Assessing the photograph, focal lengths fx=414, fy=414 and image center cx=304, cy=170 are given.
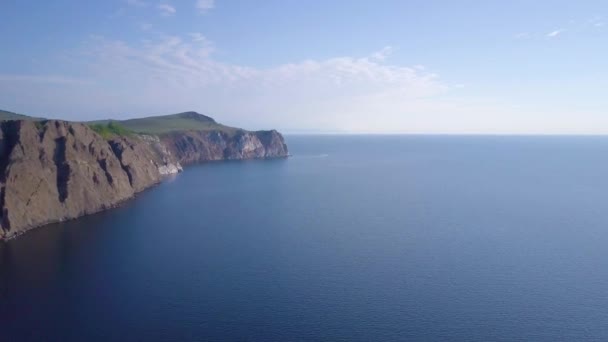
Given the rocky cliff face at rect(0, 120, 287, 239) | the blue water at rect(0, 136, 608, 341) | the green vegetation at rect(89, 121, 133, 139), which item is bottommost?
the blue water at rect(0, 136, 608, 341)

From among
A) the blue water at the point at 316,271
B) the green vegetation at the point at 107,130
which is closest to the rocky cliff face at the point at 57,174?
the blue water at the point at 316,271

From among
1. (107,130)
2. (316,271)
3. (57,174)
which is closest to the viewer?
(316,271)

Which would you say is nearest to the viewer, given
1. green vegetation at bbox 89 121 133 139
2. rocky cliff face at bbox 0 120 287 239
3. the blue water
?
the blue water

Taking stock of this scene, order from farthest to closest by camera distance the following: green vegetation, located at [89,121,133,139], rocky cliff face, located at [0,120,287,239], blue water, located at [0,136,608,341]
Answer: green vegetation, located at [89,121,133,139] < rocky cliff face, located at [0,120,287,239] < blue water, located at [0,136,608,341]

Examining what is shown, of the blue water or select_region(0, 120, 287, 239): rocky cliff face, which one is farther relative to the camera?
select_region(0, 120, 287, 239): rocky cliff face

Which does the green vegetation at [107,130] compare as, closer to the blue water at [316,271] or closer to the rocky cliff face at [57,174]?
the rocky cliff face at [57,174]

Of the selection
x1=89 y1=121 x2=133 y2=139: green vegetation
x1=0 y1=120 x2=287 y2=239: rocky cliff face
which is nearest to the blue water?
x1=0 y1=120 x2=287 y2=239: rocky cliff face

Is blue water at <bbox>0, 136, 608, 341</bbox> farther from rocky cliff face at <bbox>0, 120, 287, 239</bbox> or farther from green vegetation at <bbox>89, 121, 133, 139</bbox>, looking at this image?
green vegetation at <bbox>89, 121, 133, 139</bbox>

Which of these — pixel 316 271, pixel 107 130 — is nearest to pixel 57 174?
pixel 107 130

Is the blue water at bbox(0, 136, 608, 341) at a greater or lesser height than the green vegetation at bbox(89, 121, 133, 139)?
lesser

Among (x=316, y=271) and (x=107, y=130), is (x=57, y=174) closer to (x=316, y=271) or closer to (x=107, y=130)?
(x=107, y=130)

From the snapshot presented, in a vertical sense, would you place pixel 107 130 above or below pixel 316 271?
above
